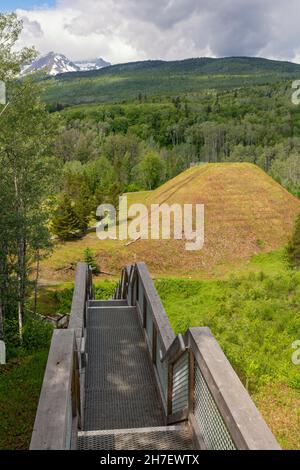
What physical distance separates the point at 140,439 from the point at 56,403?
1766 mm

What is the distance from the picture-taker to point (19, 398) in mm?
9781

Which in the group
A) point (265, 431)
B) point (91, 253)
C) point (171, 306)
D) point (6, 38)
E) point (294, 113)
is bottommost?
point (171, 306)

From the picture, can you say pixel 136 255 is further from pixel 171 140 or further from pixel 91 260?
pixel 171 140

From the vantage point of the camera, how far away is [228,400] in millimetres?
3713

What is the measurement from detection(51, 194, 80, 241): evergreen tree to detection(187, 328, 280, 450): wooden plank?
115ft

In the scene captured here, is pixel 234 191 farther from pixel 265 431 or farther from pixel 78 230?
pixel 265 431

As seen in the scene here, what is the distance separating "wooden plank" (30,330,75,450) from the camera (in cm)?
343

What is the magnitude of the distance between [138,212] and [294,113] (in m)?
121

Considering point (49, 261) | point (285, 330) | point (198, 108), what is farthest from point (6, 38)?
point (198, 108)

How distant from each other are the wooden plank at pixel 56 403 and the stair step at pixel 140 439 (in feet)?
3.59

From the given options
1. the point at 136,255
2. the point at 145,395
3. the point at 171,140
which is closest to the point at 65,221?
the point at 136,255

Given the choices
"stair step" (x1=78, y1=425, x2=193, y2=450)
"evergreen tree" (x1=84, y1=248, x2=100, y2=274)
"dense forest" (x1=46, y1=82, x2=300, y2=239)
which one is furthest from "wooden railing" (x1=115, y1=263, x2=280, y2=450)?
"dense forest" (x1=46, y1=82, x2=300, y2=239)

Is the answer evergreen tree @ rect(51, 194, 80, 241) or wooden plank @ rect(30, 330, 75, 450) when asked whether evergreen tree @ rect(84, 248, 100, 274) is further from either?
wooden plank @ rect(30, 330, 75, 450)

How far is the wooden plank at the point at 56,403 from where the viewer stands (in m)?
3.43
